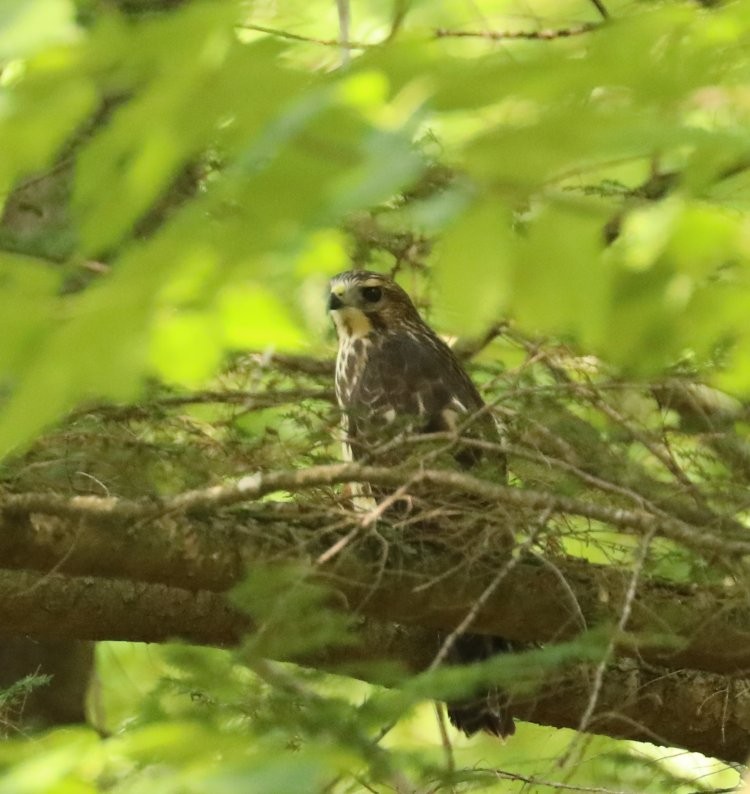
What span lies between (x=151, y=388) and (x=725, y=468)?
1.69 metres

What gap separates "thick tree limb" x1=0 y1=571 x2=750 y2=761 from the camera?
10.5 feet

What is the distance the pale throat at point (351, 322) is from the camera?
4.82 metres

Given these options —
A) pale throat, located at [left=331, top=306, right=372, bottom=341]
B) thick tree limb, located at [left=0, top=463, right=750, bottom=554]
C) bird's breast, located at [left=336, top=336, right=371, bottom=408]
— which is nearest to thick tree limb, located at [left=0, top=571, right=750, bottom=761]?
thick tree limb, located at [left=0, top=463, right=750, bottom=554]

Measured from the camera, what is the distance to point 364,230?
12.5ft

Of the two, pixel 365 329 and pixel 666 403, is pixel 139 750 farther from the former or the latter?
pixel 365 329

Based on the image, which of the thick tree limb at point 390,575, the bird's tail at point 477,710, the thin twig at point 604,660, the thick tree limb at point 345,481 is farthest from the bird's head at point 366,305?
the thin twig at point 604,660

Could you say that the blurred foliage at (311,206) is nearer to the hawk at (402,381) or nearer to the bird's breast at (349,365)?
the hawk at (402,381)

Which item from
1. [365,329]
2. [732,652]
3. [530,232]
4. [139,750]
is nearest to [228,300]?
[530,232]

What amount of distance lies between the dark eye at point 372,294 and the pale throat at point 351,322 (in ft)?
0.22

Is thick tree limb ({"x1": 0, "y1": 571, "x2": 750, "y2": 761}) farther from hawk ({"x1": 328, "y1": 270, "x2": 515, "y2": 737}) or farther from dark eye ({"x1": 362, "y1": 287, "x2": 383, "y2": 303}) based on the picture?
dark eye ({"x1": 362, "y1": 287, "x2": 383, "y2": 303})

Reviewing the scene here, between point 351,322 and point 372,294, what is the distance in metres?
0.17

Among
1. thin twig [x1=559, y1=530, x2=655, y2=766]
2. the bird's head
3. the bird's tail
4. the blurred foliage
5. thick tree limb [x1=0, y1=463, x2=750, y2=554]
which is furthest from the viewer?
the bird's head

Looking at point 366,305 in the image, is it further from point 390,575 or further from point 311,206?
point 311,206

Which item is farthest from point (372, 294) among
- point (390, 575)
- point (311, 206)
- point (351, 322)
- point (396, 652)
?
point (311, 206)
